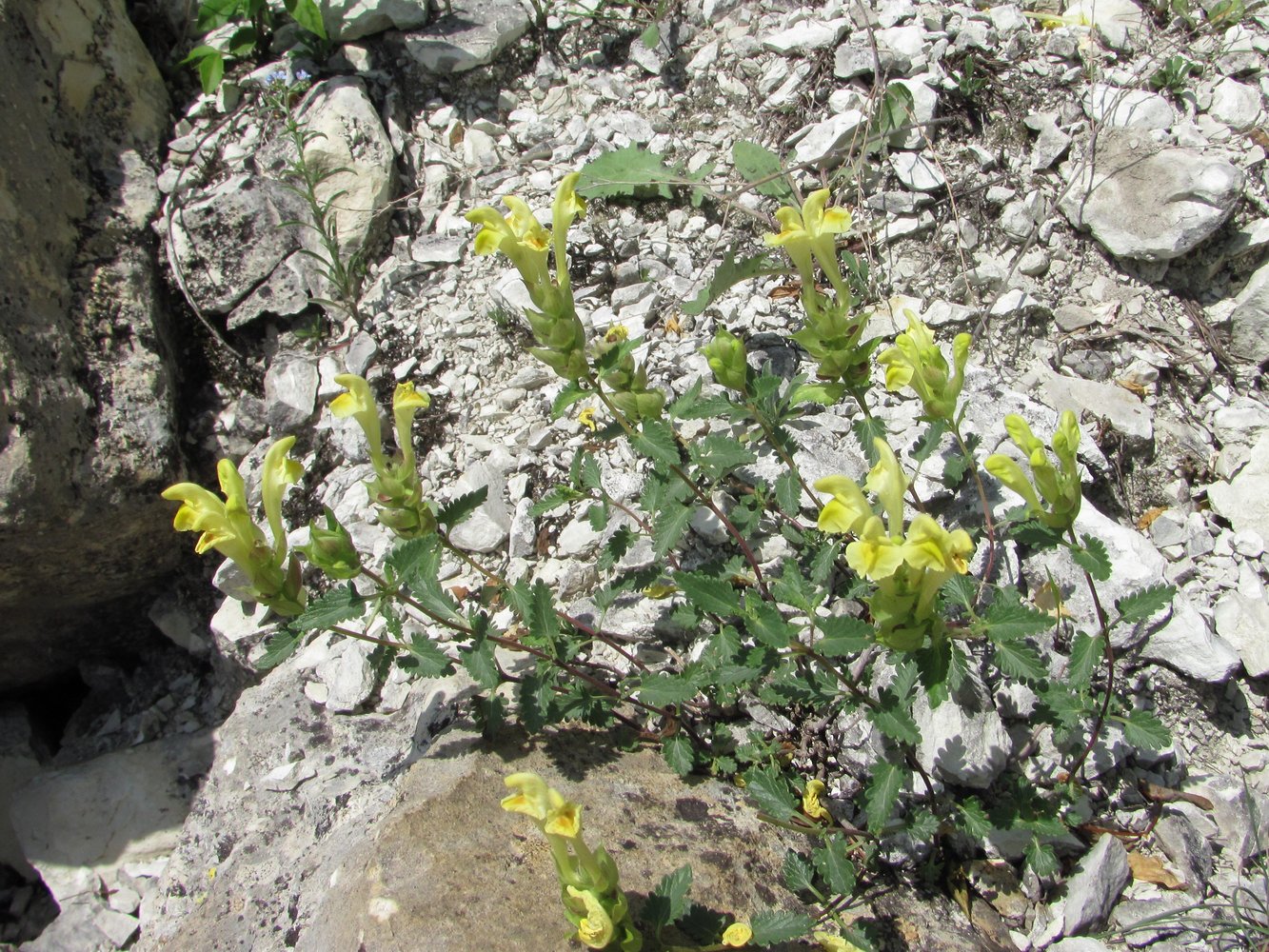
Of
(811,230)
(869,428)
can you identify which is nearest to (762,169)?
(811,230)

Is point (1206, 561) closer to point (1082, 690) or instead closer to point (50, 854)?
point (1082, 690)

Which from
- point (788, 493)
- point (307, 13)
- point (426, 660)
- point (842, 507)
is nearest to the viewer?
point (842, 507)

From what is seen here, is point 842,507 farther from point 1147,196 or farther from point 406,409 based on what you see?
point 1147,196

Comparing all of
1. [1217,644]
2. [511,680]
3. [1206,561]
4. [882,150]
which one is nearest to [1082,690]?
[1217,644]

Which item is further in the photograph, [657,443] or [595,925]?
[657,443]

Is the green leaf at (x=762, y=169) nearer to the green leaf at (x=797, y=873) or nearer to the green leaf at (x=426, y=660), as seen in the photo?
the green leaf at (x=426, y=660)

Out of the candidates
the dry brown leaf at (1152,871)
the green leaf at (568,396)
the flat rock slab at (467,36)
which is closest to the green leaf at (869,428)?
the green leaf at (568,396)
